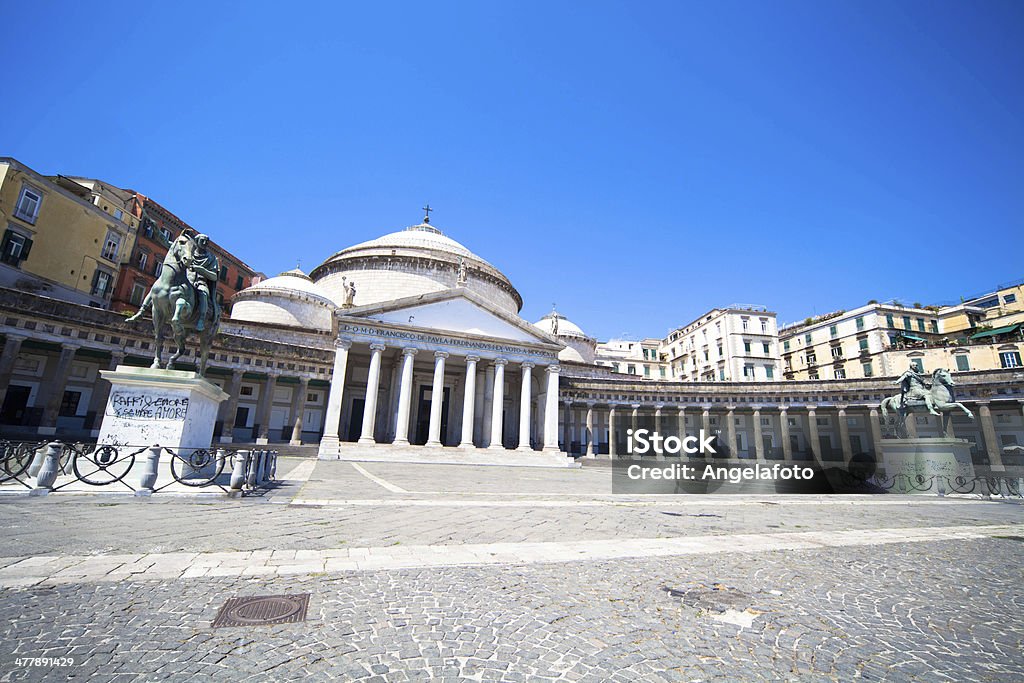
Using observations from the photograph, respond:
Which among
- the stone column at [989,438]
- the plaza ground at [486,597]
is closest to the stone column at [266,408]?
the plaza ground at [486,597]

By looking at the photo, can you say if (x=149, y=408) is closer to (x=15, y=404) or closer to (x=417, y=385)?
(x=417, y=385)

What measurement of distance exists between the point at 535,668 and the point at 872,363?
191 feet

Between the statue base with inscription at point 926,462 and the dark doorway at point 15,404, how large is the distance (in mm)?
45497

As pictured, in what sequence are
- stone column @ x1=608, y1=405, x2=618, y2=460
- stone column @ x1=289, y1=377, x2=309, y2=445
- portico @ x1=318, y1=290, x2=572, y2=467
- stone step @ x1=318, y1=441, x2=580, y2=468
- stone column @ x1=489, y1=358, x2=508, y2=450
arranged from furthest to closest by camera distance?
stone column @ x1=608, y1=405, x2=618, y2=460
stone column @ x1=289, y1=377, x2=309, y2=445
stone column @ x1=489, y1=358, x2=508, y2=450
portico @ x1=318, y1=290, x2=572, y2=467
stone step @ x1=318, y1=441, x2=580, y2=468

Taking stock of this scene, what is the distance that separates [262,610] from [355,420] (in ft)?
113

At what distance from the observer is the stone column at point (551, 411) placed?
33.6 m

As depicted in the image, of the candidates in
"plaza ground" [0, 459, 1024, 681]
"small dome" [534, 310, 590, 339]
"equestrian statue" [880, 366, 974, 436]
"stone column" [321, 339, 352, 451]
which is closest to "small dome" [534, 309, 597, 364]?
"small dome" [534, 310, 590, 339]

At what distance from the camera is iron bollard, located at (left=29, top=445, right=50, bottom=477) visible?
8070 millimetres

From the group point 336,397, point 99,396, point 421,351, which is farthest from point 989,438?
point 99,396

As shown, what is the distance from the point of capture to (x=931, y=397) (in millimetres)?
18891

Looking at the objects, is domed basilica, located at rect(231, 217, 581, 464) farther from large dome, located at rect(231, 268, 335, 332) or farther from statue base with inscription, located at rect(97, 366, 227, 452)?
statue base with inscription, located at rect(97, 366, 227, 452)

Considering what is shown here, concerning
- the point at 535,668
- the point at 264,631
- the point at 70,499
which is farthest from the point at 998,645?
the point at 70,499

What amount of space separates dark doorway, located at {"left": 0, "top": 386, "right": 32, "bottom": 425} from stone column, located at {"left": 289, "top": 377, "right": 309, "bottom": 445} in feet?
48.5

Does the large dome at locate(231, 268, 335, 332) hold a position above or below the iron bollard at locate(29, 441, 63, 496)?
above
